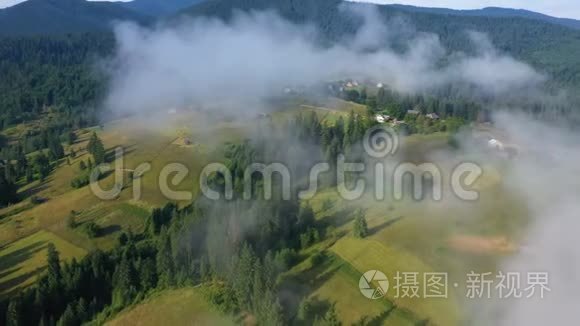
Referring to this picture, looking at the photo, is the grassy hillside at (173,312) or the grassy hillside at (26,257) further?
the grassy hillside at (26,257)

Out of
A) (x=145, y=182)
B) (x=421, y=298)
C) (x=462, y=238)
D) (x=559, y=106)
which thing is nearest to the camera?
→ (x=421, y=298)

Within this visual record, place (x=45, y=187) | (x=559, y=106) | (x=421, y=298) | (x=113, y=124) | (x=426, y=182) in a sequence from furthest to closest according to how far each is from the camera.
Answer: (x=559, y=106)
(x=113, y=124)
(x=45, y=187)
(x=426, y=182)
(x=421, y=298)

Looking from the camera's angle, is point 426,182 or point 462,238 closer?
point 462,238

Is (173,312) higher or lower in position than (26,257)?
higher

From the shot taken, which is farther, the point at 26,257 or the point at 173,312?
the point at 26,257

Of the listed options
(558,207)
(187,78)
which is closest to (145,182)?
(558,207)

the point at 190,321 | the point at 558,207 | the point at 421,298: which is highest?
the point at 558,207

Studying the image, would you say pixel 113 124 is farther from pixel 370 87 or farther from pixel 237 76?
pixel 370 87

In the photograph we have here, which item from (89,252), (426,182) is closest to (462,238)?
(426,182)

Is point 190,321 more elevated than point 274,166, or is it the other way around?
point 274,166

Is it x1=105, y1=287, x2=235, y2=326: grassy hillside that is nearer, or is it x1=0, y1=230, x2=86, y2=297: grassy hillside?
x1=105, y1=287, x2=235, y2=326: grassy hillside
